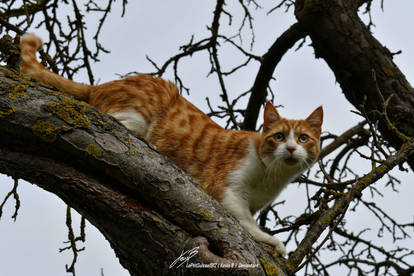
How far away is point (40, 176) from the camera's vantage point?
198 cm

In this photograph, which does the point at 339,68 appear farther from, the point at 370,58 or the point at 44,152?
the point at 44,152

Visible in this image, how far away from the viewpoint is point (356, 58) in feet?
13.3

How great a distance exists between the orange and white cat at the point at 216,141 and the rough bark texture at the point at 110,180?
110 centimetres

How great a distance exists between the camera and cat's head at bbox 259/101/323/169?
3438mm

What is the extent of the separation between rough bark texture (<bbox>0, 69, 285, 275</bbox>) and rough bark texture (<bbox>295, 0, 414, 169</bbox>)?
2.48 metres

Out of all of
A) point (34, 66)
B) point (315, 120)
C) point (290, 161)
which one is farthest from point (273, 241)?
point (34, 66)

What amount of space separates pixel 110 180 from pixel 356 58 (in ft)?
9.33

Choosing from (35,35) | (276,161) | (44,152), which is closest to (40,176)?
(44,152)

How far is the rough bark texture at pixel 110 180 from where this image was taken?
1959 millimetres

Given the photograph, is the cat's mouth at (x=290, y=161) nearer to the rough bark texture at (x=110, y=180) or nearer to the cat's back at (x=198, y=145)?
the cat's back at (x=198, y=145)

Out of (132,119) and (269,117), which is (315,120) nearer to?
(269,117)

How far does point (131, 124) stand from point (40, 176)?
58.0 inches

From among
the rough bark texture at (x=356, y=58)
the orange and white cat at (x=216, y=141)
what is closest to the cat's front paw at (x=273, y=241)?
the orange and white cat at (x=216, y=141)
